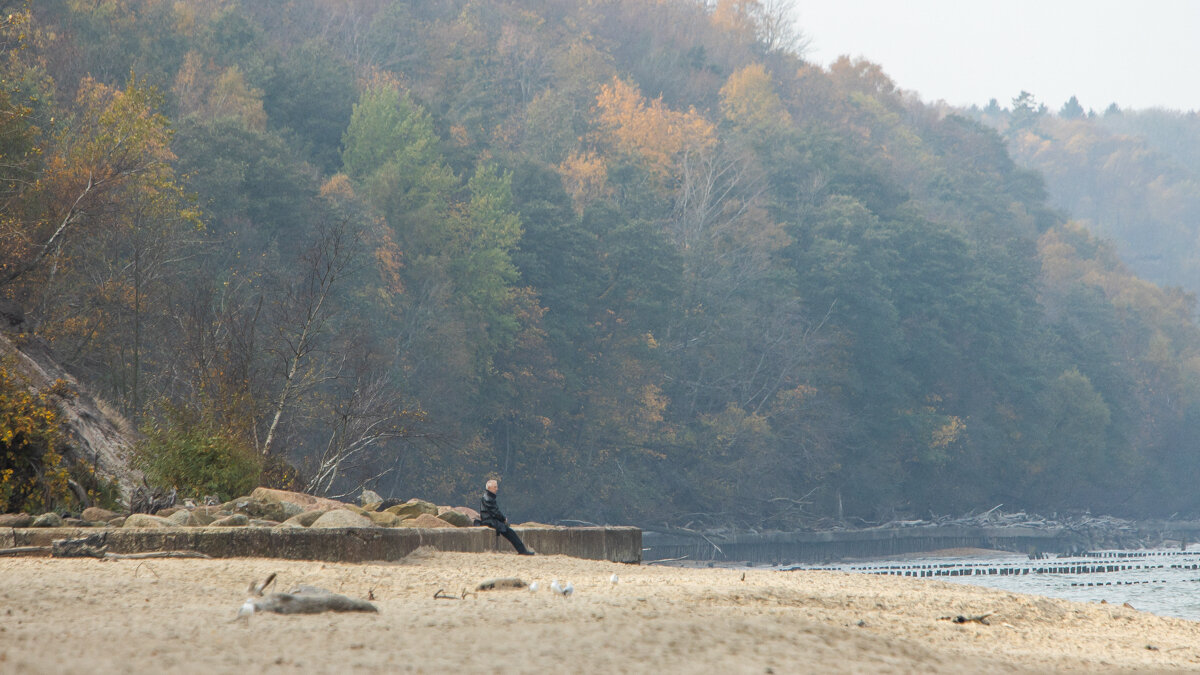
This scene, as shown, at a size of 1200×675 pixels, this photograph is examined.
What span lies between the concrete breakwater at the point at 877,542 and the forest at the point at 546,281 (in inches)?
65.7

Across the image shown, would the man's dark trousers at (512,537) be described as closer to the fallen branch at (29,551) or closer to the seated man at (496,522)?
the seated man at (496,522)

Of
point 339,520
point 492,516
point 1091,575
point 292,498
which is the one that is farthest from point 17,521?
point 1091,575

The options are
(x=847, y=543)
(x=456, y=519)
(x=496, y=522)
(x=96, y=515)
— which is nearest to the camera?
(x=96, y=515)

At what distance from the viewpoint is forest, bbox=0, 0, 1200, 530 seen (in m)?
26.2

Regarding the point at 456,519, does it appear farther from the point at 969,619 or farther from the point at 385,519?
the point at 969,619

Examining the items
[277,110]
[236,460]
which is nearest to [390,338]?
[277,110]

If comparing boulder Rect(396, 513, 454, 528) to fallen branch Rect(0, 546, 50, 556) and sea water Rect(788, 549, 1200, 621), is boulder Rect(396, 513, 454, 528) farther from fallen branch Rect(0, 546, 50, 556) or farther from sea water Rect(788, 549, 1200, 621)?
sea water Rect(788, 549, 1200, 621)

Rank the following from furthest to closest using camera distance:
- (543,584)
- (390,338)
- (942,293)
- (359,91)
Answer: (942,293)
(359,91)
(390,338)
(543,584)

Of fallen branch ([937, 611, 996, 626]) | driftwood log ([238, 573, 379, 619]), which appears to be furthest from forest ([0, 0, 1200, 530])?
fallen branch ([937, 611, 996, 626])

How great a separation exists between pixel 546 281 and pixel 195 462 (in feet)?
127

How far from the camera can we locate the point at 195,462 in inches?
563

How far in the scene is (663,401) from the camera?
56.1 metres

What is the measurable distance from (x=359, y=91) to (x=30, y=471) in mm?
45188

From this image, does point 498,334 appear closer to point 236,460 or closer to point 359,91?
point 359,91
